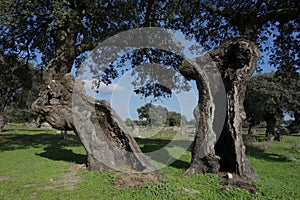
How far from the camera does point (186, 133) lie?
1942 centimetres

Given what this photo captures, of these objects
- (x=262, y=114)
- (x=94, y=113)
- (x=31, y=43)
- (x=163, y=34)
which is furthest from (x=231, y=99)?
(x=262, y=114)

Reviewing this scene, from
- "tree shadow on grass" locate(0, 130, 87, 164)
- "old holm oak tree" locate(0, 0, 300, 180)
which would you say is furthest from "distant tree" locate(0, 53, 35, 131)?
"tree shadow on grass" locate(0, 130, 87, 164)

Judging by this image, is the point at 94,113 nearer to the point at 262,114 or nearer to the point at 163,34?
the point at 163,34

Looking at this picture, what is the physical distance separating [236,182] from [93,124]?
4949 millimetres

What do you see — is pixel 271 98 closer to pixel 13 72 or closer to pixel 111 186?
pixel 111 186

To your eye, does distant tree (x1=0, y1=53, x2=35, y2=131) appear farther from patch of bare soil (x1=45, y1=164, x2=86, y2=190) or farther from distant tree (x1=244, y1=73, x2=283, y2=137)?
distant tree (x1=244, y1=73, x2=283, y2=137)

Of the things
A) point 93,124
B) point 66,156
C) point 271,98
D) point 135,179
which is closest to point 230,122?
point 135,179

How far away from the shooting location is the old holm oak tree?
6582mm

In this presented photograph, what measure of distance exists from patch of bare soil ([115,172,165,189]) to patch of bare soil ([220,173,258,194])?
1.70m

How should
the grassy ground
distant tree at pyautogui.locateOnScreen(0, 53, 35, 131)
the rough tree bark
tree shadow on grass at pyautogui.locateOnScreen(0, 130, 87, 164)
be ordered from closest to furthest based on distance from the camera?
1. the grassy ground
2. the rough tree bark
3. tree shadow on grass at pyautogui.locateOnScreen(0, 130, 87, 164)
4. distant tree at pyautogui.locateOnScreen(0, 53, 35, 131)

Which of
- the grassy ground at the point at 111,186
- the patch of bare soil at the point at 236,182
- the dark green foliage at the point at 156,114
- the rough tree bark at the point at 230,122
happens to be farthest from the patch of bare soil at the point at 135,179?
the dark green foliage at the point at 156,114

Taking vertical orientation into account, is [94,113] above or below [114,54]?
below

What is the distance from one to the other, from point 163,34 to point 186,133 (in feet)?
35.4

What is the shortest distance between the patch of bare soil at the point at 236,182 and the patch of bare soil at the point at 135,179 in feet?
5.57
